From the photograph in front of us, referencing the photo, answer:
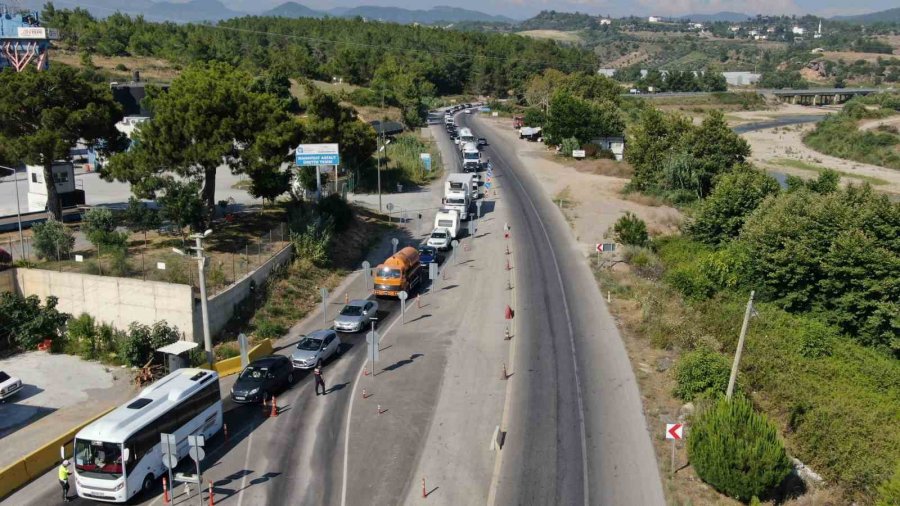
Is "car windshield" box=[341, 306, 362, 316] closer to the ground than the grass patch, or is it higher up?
closer to the ground

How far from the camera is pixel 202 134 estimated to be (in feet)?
136

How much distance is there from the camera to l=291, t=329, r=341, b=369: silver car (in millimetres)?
31766

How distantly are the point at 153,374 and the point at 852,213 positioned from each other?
1492 inches

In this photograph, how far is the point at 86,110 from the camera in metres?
43.3

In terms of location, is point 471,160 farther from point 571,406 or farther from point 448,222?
point 571,406

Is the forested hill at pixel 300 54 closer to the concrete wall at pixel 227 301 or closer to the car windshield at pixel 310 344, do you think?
the concrete wall at pixel 227 301

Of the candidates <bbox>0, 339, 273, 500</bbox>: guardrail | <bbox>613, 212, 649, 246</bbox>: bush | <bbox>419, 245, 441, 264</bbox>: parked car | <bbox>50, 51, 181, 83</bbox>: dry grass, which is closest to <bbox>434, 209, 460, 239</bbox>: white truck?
<bbox>419, 245, 441, 264</bbox>: parked car

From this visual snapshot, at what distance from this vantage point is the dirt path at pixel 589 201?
60.7m

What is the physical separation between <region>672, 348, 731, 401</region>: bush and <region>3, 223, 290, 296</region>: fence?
22.8 m

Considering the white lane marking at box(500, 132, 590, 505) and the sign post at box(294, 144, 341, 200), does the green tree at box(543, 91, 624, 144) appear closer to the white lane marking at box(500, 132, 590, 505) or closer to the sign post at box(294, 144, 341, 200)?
the white lane marking at box(500, 132, 590, 505)

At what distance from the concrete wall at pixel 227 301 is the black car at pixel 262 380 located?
18.8ft

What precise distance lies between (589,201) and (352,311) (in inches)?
1576

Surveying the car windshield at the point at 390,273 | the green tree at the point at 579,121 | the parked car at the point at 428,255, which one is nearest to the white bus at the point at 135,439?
the car windshield at the point at 390,273

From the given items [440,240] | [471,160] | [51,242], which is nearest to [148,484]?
[51,242]
